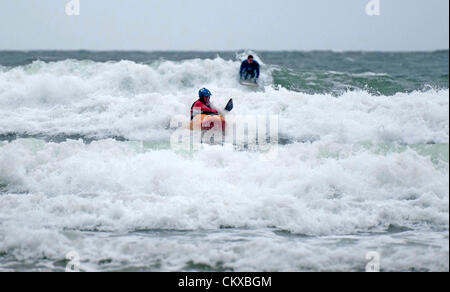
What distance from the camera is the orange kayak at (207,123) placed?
9414 mm

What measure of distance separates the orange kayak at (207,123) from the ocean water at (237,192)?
0.70m

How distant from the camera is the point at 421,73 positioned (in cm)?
Result: 1955

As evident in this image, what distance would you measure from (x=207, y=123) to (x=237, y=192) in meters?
3.32

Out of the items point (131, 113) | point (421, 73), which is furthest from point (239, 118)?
point (421, 73)

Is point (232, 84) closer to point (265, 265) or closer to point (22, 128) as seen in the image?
point (22, 128)


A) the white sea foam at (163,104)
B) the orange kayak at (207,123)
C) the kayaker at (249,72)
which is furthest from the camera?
the kayaker at (249,72)

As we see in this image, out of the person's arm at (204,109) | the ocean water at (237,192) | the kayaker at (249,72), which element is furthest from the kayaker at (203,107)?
the kayaker at (249,72)

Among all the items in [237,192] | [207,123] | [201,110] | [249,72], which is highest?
[249,72]

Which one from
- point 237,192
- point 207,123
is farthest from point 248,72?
point 237,192

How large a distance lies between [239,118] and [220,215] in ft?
17.1

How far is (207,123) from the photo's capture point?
9.42 m

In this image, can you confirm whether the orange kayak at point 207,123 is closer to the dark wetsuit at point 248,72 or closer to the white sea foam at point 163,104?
the white sea foam at point 163,104

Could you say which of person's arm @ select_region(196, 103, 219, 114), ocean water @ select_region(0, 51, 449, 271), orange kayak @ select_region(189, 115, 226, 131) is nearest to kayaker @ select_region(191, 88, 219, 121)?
person's arm @ select_region(196, 103, 219, 114)

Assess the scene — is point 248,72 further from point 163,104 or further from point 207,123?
point 207,123
